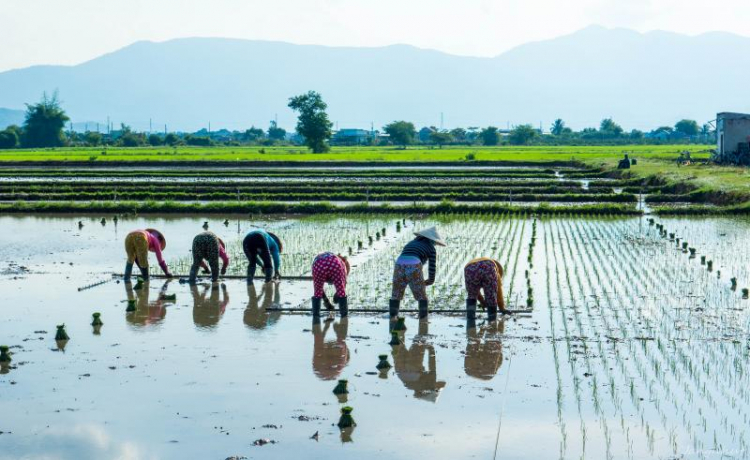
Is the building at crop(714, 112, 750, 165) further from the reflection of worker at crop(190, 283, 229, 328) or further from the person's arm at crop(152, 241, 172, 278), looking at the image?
the reflection of worker at crop(190, 283, 229, 328)

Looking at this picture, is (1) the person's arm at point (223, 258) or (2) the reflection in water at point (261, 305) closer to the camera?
(2) the reflection in water at point (261, 305)

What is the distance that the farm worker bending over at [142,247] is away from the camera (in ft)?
45.9

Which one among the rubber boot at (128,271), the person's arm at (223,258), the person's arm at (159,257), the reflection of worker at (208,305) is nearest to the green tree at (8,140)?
the rubber boot at (128,271)

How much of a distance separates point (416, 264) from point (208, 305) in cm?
318

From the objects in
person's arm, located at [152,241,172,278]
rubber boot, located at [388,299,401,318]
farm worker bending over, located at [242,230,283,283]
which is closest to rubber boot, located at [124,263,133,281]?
person's arm, located at [152,241,172,278]

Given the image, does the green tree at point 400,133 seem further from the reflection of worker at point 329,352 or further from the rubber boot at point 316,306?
the reflection of worker at point 329,352

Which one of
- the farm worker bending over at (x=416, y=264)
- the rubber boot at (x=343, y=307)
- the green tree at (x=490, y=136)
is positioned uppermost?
the green tree at (x=490, y=136)

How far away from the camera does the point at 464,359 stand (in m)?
9.44

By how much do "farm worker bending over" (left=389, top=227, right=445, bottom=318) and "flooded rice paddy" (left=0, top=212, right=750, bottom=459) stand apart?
1.33 ft

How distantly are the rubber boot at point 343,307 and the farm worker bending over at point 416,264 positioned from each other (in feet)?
1.93

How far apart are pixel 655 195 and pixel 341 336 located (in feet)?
64.3

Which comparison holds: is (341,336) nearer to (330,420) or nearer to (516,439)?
(330,420)

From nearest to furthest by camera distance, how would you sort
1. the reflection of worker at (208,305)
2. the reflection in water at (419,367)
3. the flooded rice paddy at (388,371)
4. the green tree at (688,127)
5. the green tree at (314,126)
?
the flooded rice paddy at (388,371) < the reflection in water at (419,367) < the reflection of worker at (208,305) < the green tree at (314,126) < the green tree at (688,127)

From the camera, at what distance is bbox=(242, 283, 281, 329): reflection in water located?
448 inches
